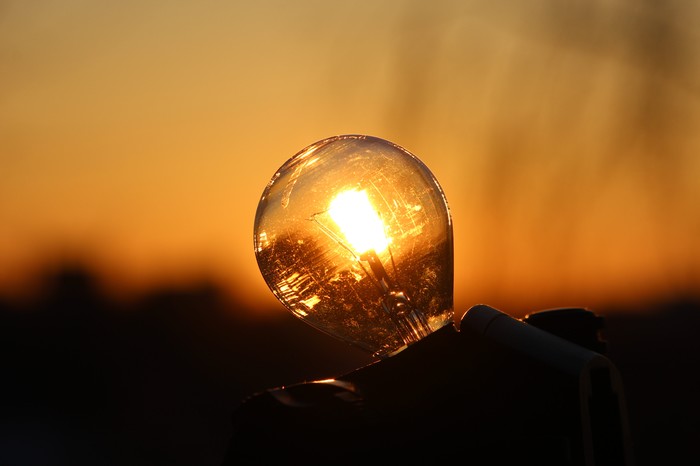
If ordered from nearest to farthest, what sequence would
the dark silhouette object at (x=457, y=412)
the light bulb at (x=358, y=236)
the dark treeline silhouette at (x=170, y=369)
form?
1. the dark silhouette object at (x=457, y=412)
2. the light bulb at (x=358, y=236)
3. the dark treeline silhouette at (x=170, y=369)

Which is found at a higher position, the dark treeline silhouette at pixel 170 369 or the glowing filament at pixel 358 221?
the glowing filament at pixel 358 221

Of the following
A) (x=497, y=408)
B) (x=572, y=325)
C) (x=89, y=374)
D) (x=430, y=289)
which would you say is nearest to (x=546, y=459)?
(x=497, y=408)

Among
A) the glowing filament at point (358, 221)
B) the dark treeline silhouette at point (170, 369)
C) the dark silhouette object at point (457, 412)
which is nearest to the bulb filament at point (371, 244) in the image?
the glowing filament at point (358, 221)

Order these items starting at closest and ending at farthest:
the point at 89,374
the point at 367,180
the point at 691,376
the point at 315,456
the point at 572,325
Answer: the point at 315,456 < the point at 572,325 < the point at 367,180 < the point at 691,376 < the point at 89,374

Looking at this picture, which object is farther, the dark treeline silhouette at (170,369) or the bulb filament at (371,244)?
the dark treeline silhouette at (170,369)

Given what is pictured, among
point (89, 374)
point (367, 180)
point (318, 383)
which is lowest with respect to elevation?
point (89, 374)

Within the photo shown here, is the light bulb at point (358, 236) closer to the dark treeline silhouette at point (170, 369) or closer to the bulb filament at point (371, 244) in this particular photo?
the bulb filament at point (371, 244)

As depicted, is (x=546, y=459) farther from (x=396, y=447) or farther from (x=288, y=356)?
(x=288, y=356)

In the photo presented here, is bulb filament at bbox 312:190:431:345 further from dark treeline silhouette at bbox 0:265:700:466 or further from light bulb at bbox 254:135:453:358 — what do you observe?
dark treeline silhouette at bbox 0:265:700:466
